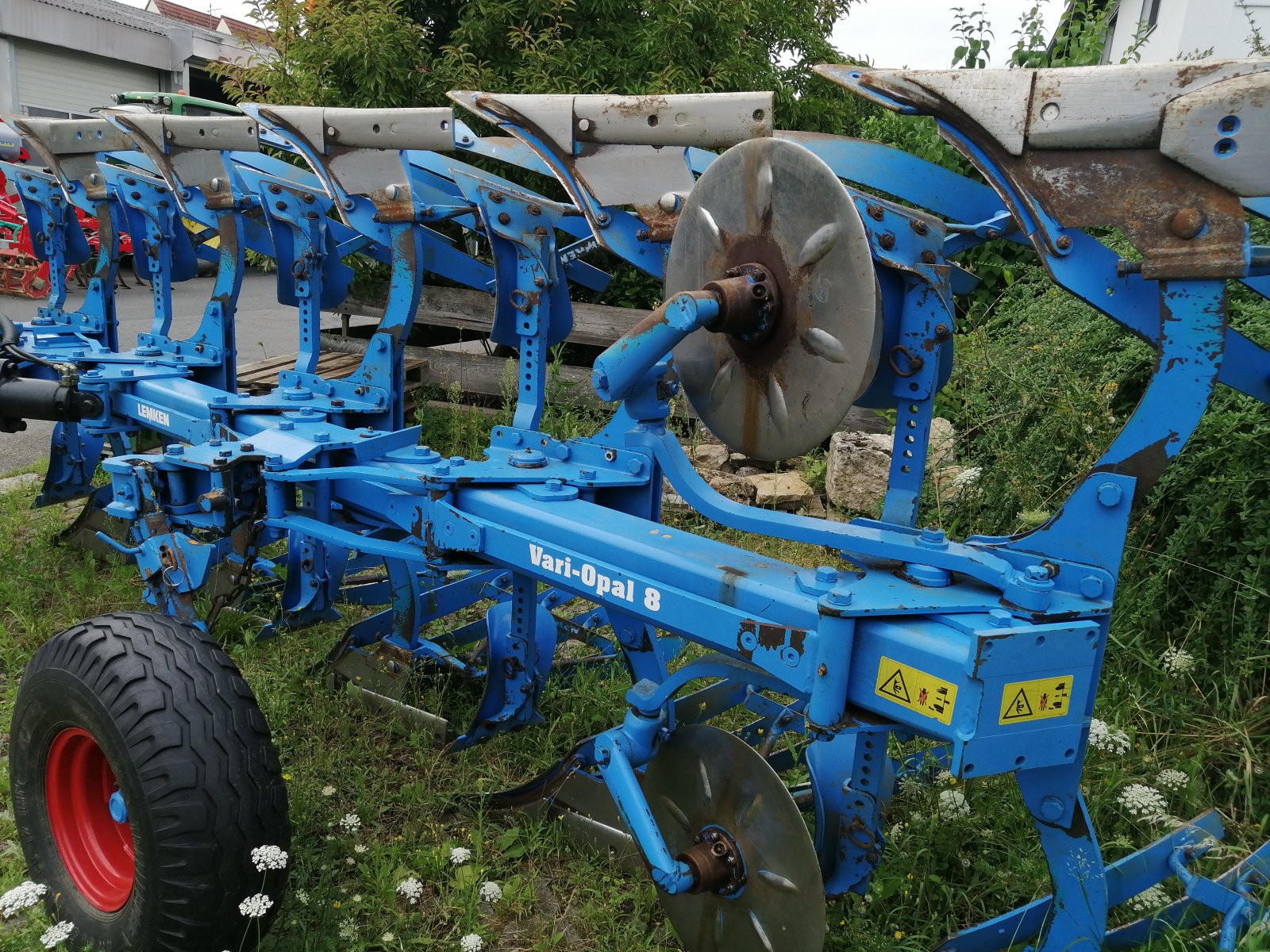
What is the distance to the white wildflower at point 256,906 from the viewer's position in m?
2.33

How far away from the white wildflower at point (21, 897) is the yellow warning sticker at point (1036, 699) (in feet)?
7.11

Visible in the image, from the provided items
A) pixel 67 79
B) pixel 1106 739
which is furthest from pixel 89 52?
pixel 1106 739

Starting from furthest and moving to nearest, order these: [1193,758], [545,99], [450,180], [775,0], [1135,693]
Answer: [775,0] < [450,180] < [1135,693] < [1193,758] < [545,99]

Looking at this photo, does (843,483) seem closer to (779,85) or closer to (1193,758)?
(1193,758)

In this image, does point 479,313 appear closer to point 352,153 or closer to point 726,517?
point 352,153

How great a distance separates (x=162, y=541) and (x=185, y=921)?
1259mm

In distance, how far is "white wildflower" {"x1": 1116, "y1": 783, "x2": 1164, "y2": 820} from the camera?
8.81ft

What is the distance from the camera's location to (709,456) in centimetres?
635

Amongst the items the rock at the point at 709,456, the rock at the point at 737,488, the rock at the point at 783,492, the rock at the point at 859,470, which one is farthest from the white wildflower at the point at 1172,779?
the rock at the point at 709,456

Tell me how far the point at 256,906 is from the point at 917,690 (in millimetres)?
1544

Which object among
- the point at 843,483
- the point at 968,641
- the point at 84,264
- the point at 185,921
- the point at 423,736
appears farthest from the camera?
the point at 84,264

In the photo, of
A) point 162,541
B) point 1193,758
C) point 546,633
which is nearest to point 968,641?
point 1193,758

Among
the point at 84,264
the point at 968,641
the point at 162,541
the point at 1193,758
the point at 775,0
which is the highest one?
the point at 775,0

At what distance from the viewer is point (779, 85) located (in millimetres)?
8023
